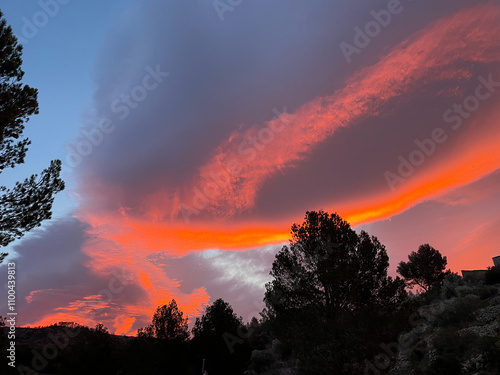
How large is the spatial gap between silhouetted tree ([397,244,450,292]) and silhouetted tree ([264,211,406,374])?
65.5 m

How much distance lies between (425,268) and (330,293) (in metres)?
69.0

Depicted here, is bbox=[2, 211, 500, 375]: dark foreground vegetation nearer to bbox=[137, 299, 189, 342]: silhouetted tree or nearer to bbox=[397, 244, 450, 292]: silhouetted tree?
bbox=[137, 299, 189, 342]: silhouetted tree

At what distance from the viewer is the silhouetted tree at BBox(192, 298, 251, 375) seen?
50.2 m

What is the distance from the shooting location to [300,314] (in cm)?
2873

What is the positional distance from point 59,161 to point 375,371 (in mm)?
30472

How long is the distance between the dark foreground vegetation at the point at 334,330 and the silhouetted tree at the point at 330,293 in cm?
9

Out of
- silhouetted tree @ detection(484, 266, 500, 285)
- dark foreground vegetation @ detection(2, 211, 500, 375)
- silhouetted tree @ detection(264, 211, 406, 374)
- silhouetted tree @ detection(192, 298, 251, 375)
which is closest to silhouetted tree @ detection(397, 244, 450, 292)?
silhouetted tree @ detection(484, 266, 500, 285)

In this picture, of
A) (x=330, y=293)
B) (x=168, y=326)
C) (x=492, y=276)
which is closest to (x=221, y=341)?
(x=168, y=326)

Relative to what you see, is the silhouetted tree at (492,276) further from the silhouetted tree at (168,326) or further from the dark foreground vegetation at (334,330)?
the silhouetted tree at (168,326)

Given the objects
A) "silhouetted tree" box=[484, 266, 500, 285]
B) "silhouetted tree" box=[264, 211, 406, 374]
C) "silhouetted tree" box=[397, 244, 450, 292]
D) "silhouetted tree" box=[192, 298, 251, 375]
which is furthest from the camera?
"silhouetted tree" box=[397, 244, 450, 292]

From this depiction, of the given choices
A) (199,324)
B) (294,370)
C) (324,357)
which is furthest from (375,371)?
(199,324)

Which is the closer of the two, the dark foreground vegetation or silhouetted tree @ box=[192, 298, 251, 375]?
the dark foreground vegetation

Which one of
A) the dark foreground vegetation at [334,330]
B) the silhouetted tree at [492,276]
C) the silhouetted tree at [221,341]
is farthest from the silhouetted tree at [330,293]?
the silhouetted tree at [492,276]

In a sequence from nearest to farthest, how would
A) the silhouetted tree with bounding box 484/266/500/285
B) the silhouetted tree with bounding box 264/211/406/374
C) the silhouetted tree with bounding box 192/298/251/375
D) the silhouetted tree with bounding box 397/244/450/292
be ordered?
the silhouetted tree with bounding box 264/211/406/374, the silhouetted tree with bounding box 192/298/251/375, the silhouetted tree with bounding box 484/266/500/285, the silhouetted tree with bounding box 397/244/450/292
